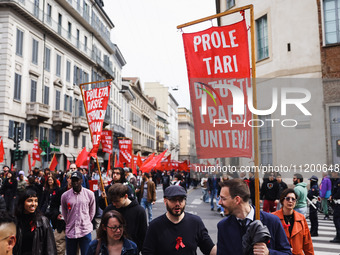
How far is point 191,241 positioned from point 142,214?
1242 mm

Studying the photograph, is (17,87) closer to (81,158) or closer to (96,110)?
(81,158)

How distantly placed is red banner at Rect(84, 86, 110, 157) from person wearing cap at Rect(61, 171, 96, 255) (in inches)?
116

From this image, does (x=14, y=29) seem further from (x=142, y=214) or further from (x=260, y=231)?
(x=260, y=231)

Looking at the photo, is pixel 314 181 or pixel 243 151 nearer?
pixel 243 151

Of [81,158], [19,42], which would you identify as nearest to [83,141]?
[19,42]

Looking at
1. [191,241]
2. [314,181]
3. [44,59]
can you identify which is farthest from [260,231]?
[44,59]

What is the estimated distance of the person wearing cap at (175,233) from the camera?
3.52 meters

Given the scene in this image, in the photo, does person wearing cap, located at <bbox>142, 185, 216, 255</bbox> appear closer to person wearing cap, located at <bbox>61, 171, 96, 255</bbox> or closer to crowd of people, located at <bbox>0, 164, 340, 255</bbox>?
crowd of people, located at <bbox>0, 164, 340, 255</bbox>

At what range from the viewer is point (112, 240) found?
3.63 metres

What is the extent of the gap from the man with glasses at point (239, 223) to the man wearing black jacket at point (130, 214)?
1.62 metres

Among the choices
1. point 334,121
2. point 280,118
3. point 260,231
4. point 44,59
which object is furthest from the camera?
point 44,59

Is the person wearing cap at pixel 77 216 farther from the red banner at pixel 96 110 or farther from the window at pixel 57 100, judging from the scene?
the window at pixel 57 100

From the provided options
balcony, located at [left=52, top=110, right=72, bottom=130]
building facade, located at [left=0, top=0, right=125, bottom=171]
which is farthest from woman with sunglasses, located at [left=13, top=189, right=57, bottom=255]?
balcony, located at [left=52, top=110, right=72, bottom=130]

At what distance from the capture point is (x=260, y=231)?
2.53 meters
